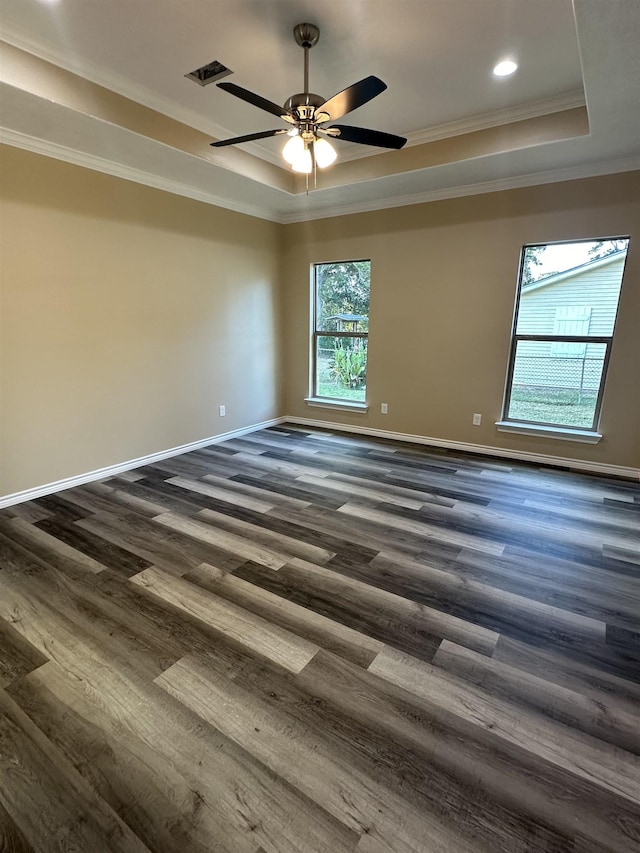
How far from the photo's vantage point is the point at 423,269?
Result: 4.61m

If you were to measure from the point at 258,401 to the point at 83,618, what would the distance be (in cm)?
372

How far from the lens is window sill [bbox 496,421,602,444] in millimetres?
4028

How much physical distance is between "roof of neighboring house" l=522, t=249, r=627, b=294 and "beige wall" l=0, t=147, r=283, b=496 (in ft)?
10.2

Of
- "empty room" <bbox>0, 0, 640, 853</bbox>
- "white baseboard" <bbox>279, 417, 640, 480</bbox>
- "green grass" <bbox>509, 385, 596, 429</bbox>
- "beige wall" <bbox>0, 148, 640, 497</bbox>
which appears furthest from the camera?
"green grass" <bbox>509, 385, 596, 429</bbox>

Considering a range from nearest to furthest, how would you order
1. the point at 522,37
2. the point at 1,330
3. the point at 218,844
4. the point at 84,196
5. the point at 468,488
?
the point at 218,844 < the point at 522,37 < the point at 1,330 < the point at 84,196 < the point at 468,488

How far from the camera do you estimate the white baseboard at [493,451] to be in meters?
3.98

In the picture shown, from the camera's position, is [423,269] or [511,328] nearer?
[511,328]

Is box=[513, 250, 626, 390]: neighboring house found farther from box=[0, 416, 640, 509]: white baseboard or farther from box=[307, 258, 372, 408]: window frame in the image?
box=[307, 258, 372, 408]: window frame

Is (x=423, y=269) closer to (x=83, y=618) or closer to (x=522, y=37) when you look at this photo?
(x=522, y=37)

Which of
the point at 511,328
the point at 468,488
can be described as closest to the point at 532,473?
the point at 468,488

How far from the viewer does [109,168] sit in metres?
3.52

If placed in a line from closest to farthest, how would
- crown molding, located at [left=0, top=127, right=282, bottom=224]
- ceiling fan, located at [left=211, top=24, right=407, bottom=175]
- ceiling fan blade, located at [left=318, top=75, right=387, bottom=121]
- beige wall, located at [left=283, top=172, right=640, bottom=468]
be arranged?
ceiling fan blade, located at [left=318, top=75, right=387, bottom=121] → ceiling fan, located at [left=211, top=24, right=407, bottom=175] → crown molding, located at [left=0, top=127, right=282, bottom=224] → beige wall, located at [left=283, top=172, right=640, bottom=468]

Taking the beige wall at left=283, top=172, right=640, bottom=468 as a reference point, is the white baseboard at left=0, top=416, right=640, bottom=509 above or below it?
below

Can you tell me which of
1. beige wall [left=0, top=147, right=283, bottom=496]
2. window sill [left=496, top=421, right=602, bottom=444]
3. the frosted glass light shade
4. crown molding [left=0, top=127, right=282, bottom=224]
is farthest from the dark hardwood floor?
crown molding [left=0, top=127, right=282, bottom=224]
